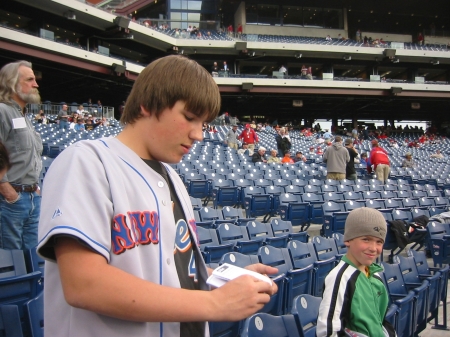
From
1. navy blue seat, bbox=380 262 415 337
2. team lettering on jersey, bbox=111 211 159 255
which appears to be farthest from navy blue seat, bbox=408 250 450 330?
team lettering on jersey, bbox=111 211 159 255

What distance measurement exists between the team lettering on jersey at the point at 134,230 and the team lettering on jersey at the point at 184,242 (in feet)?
0.42

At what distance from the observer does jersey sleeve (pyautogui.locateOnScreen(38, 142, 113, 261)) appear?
2.98 ft

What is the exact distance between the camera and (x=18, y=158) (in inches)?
121

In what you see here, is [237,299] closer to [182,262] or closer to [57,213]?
[182,262]

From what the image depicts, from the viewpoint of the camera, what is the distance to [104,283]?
89 centimetres

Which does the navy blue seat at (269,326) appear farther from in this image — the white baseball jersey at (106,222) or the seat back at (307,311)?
the white baseball jersey at (106,222)

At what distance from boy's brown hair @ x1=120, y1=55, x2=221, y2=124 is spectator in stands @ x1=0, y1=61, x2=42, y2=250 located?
85.3 inches

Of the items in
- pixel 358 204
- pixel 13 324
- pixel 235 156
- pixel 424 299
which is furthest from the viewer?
pixel 235 156

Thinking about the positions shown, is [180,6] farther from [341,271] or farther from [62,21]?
[341,271]

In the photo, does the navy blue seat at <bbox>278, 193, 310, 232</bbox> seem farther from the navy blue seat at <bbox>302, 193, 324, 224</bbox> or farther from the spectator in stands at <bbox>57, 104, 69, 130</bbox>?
the spectator in stands at <bbox>57, 104, 69, 130</bbox>

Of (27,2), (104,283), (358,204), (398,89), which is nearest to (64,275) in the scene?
(104,283)

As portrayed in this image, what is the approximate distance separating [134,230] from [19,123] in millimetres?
2450

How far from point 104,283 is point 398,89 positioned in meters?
35.6

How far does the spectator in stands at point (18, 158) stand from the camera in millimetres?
2953
